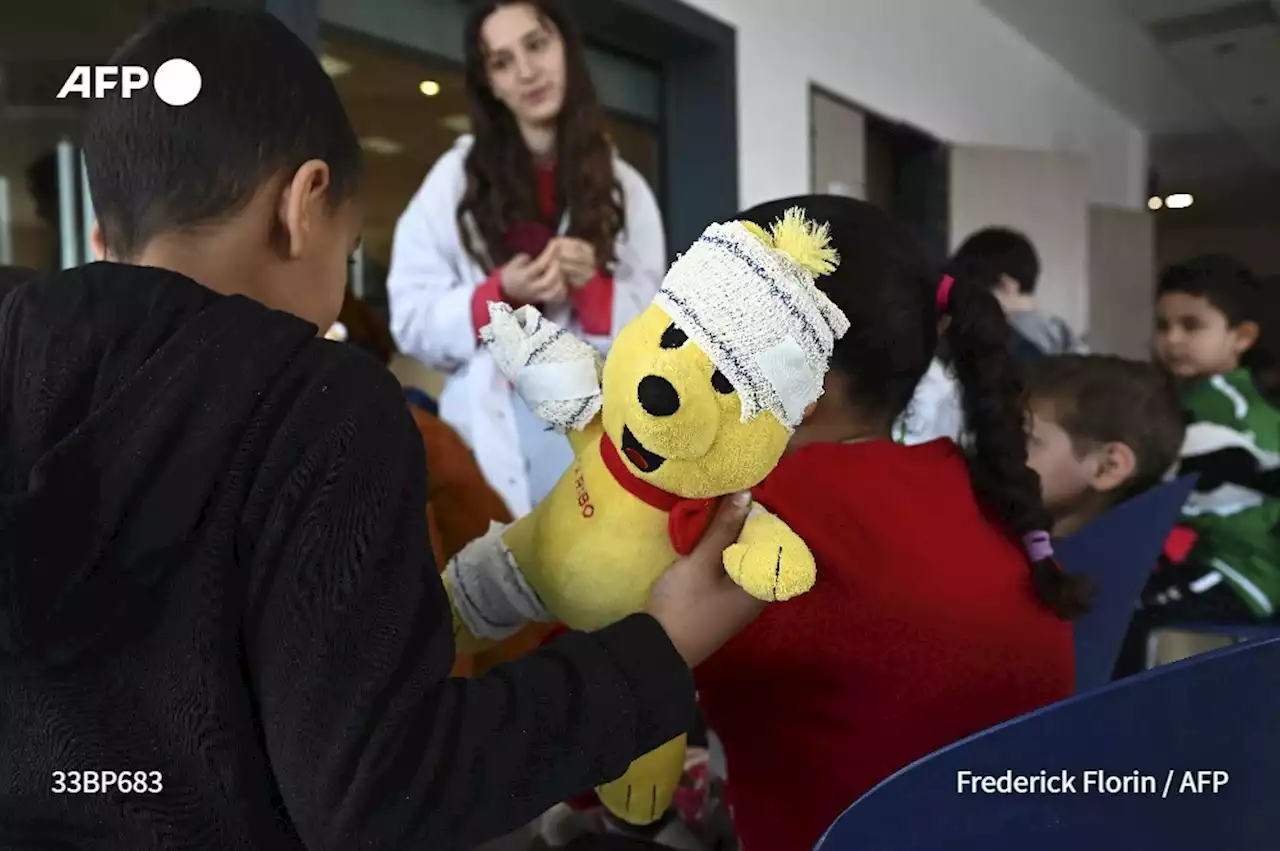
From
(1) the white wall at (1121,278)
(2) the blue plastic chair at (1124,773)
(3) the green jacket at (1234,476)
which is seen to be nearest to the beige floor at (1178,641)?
(3) the green jacket at (1234,476)

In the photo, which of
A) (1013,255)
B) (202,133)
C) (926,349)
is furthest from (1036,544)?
(1013,255)

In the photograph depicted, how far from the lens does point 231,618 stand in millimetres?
372

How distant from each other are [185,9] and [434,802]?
39cm

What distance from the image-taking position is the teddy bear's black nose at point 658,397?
0.40 meters

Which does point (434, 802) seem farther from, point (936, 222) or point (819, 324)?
point (936, 222)

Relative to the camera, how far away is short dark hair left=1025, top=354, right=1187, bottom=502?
95 centimetres

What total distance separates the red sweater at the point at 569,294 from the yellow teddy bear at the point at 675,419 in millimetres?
133

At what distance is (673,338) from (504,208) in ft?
1.96

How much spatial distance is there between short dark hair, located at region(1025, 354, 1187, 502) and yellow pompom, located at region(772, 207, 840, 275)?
0.52 meters

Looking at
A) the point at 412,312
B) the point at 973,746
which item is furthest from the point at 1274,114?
the point at 973,746

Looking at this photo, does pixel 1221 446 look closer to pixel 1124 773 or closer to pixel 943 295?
pixel 943 295

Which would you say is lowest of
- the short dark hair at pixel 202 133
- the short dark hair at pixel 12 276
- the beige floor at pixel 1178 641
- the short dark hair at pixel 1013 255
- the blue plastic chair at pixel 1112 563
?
the beige floor at pixel 1178 641

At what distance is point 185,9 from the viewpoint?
19.1 inches

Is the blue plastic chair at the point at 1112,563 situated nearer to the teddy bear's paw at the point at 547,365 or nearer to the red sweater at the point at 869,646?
the red sweater at the point at 869,646
